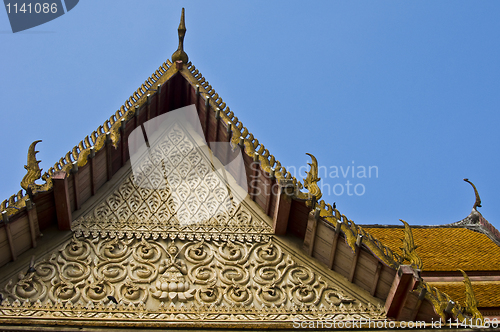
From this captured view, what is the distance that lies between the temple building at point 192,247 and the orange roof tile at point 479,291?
379mm

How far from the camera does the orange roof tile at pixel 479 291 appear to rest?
10655 mm

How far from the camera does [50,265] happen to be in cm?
786

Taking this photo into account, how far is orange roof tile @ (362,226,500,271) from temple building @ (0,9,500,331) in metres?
2.03

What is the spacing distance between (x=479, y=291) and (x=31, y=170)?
28.3 ft

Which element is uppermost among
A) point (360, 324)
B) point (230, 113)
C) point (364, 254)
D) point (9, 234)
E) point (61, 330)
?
point (230, 113)

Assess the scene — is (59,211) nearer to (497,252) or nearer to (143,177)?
(143,177)

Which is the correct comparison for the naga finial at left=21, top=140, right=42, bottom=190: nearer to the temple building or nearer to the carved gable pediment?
the temple building

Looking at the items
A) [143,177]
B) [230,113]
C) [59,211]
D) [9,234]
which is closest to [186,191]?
Result: [143,177]

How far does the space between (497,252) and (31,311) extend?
10763 millimetres

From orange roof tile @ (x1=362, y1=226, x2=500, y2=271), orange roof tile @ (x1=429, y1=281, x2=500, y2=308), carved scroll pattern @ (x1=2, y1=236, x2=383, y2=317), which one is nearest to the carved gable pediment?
carved scroll pattern @ (x1=2, y1=236, x2=383, y2=317)

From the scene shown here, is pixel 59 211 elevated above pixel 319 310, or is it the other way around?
pixel 59 211

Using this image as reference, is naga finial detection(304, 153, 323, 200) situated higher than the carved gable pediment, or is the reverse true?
naga finial detection(304, 153, 323, 200)

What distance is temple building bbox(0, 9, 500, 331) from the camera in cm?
720

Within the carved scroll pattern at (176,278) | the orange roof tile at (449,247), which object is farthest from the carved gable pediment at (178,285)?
the orange roof tile at (449,247)
